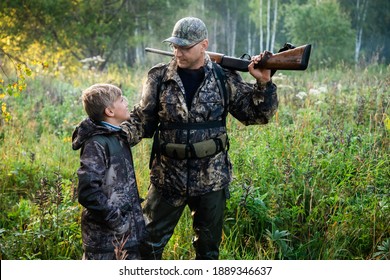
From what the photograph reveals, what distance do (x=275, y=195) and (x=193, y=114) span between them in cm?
142

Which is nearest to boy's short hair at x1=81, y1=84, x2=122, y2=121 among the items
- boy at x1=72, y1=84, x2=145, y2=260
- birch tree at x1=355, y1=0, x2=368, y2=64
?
boy at x1=72, y1=84, x2=145, y2=260

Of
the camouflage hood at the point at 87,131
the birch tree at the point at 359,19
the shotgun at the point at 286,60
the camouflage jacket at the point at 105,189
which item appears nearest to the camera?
the camouflage jacket at the point at 105,189

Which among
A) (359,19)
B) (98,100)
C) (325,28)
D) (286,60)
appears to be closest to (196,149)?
(98,100)

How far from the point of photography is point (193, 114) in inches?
134

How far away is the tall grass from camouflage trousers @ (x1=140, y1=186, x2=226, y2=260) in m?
0.35

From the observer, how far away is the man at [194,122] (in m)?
3.38

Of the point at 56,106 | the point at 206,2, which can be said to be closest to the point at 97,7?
the point at 56,106

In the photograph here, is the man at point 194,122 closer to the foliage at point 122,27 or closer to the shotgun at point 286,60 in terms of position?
the shotgun at point 286,60

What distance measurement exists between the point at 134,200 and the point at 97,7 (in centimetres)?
1346

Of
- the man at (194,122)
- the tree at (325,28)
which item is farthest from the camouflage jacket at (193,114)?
the tree at (325,28)

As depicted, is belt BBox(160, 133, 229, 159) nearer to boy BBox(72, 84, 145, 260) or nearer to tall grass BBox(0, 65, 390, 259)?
boy BBox(72, 84, 145, 260)

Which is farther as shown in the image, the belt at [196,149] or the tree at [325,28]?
the tree at [325,28]

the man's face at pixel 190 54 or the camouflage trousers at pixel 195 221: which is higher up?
the man's face at pixel 190 54

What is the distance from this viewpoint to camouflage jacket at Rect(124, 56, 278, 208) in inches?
134
